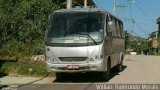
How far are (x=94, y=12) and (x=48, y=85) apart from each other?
3.40 meters

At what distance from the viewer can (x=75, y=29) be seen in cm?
1714

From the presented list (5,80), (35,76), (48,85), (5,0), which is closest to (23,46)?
(5,0)

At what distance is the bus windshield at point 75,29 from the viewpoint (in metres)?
16.8

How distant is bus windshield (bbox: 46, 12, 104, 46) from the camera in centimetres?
1677

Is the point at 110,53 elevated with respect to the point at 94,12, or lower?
lower

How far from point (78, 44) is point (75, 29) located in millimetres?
760

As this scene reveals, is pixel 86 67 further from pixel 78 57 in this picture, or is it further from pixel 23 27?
pixel 23 27

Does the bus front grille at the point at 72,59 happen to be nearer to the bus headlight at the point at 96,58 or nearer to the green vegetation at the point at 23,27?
the bus headlight at the point at 96,58

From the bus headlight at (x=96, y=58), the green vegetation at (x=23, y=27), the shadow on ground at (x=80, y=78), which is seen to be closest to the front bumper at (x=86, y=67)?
the bus headlight at (x=96, y=58)

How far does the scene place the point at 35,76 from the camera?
64.0 ft

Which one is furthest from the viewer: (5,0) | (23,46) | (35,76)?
(5,0)

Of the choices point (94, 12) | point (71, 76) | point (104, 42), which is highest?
point (94, 12)

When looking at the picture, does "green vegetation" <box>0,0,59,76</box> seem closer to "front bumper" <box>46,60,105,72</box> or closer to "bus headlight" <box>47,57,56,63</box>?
"bus headlight" <box>47,57,56,63</box>

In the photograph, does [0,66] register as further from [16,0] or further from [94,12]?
[16,0]
